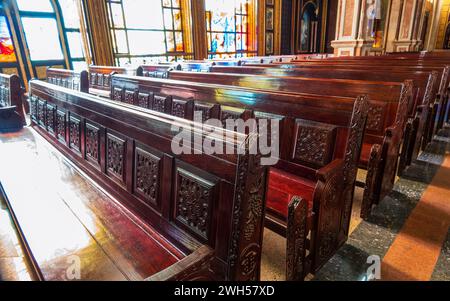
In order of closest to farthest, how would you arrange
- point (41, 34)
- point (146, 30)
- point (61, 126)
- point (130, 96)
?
1. point (61, 126)
2. point (130, 96)
3. point (41, 34)
4. point (146, 30)

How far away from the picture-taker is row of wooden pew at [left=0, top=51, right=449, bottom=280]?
936mm

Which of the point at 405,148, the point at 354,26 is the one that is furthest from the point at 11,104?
the point at 354,26

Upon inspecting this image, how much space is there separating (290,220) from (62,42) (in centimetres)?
833

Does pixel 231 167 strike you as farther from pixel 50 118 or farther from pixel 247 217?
pixel 50 118

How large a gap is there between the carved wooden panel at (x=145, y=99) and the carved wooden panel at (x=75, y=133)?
910 millimetres

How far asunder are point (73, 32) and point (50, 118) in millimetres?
6405

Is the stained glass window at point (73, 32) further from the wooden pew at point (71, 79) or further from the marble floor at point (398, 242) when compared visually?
Result: the marble floor at point (398, 242)

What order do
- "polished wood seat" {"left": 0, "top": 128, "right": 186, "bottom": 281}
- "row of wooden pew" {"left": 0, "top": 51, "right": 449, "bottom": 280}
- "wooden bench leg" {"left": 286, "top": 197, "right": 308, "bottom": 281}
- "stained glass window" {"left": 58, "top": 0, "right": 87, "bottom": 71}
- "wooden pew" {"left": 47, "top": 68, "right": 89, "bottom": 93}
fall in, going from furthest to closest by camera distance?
1. "stained glass window" {"left": 58, "top": 0, "right": 87, "bottom": 71}
2. "wooden pew" {"left": 47, "top": 68, "right": 89, "bottom": 93}
3. "wooden bench leg" {"left": 286, "top": 197, "right": 308, "bottom": 281}
4. "polished wood seat" {"left": 0, "top": 128, "right": 186, "bottom": 281}
5. "row of wooden pew" {"left": 0, "top": 51, "right": 449, "bottom": 280}

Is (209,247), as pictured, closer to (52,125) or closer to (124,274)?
(124,274)

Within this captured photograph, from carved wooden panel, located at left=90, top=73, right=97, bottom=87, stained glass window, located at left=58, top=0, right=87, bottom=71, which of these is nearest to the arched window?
stained glass window, located at left=58, top=0, right=87, bottom=71

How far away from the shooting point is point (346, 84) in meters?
2.03

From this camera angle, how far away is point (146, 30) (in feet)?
28.9

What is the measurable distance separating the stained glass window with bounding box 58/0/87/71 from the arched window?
234 mm

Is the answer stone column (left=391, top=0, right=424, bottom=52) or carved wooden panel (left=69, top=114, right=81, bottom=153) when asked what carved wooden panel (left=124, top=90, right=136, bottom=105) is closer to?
carved wooden panel (left=69, top=114, right=81, bottom=153)
